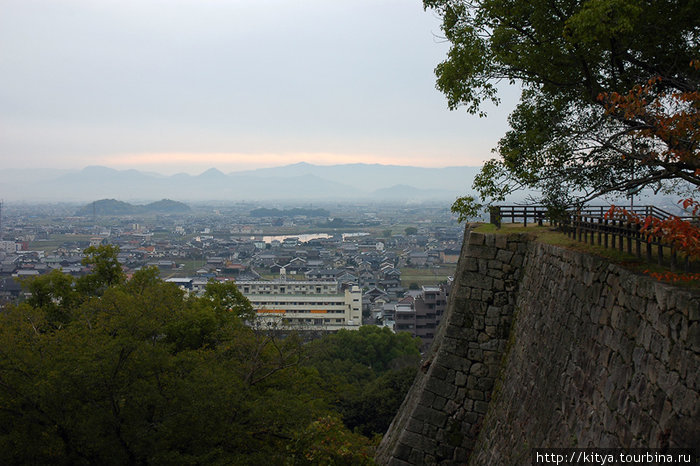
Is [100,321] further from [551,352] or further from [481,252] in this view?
[551,352]

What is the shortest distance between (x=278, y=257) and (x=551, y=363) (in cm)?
7864

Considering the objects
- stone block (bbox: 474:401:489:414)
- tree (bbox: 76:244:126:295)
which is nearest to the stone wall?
stone block (bbox: 474:401:489:414)

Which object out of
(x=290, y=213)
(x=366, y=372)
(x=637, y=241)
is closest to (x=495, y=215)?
(x=637, y=241)

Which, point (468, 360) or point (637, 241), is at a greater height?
point (637, 241)

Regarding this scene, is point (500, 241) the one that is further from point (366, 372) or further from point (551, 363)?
point (366, 372)

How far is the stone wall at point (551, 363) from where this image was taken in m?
3.71

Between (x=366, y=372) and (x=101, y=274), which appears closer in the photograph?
(x=101, y=274)

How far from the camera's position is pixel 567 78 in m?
7.39

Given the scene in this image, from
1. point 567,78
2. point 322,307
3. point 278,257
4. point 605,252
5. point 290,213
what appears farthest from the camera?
point 290,213

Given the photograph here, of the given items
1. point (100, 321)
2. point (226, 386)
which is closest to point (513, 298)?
point (226, 386)

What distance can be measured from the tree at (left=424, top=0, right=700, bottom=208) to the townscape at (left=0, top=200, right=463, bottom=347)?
2643cm

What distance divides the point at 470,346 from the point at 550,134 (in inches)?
136

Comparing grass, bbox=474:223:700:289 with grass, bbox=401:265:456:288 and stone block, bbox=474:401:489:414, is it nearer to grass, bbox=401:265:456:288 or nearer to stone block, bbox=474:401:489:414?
stone block, bbox=474:401:489:414

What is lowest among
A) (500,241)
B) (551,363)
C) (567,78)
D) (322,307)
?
(322,307)
